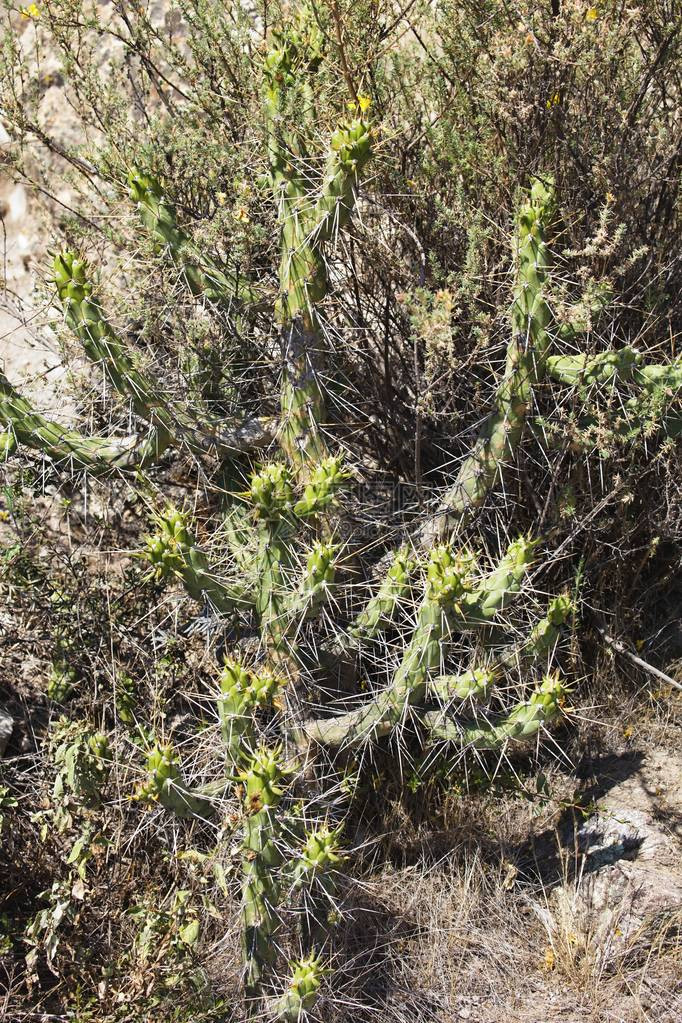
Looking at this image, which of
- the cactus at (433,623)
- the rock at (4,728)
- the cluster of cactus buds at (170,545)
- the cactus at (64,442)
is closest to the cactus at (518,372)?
the cactus at (433,623)

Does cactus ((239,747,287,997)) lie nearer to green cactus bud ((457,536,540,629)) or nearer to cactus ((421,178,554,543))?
green cactus bud ((457,536,540,629))

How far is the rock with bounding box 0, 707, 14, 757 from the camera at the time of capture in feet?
12.7

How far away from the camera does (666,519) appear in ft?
13.0

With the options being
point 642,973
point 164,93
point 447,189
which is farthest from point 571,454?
point 164,93

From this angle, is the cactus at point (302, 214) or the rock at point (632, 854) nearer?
the cactus at point (302, 214)

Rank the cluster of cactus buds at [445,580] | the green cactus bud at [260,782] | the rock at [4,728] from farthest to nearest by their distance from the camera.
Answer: the rock at [4,728]
the cluster of cactus buds at [445,580]
the green cactus bud at [260,782]

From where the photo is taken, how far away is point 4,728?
12.7 feet

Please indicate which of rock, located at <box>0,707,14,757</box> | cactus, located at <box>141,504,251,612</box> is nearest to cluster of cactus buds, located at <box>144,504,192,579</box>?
cactus, located at <box>141,504,251,612</box>

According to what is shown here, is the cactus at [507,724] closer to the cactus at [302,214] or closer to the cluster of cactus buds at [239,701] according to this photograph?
the cluster of cactus buds at [239,701]

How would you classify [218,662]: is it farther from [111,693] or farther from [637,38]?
[637,38]

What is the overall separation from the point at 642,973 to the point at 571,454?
1888 millimetres

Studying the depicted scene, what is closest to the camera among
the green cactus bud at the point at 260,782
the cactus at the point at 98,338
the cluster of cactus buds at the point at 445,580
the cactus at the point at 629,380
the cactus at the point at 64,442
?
the green cactus bud at the point at 260,782

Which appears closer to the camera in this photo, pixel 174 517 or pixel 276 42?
pixel 174 517

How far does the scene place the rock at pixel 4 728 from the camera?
12.7 feet
